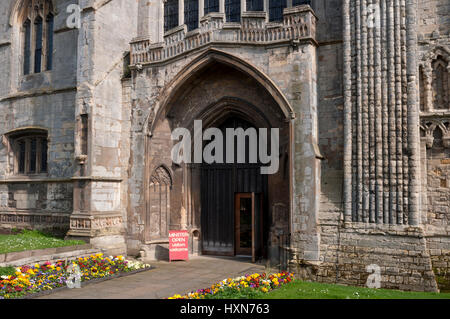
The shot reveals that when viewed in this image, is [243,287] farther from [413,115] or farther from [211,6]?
[211,6]

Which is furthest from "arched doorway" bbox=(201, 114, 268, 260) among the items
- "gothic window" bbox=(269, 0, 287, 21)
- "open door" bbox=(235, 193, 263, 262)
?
"gothic window" bbox=(269, 0, 287, 21)

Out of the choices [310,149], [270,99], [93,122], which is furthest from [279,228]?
[93,122]

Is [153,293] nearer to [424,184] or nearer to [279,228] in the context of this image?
[279,228]

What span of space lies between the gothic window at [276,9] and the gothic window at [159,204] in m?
5.75

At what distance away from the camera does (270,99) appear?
11.9 m

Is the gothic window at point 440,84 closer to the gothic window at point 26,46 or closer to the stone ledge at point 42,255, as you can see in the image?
the stone ledge at point 42,255

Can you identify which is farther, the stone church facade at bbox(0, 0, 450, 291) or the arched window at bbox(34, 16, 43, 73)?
the arched window at bbox(34, 16, 43, 73)

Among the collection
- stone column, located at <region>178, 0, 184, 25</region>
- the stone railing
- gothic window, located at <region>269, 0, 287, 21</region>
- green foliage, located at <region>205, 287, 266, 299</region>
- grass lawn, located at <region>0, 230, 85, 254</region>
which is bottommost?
green foliage, located at <region>205, 287, 266, 299</region>

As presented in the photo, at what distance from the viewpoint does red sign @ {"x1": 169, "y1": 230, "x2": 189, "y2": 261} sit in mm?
12352

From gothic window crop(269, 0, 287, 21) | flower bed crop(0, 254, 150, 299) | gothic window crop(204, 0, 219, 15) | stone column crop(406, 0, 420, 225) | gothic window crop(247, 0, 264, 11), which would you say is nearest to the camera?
flower bed crop(0, 254, 150, 299)

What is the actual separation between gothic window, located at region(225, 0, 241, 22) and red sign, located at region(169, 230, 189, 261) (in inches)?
267

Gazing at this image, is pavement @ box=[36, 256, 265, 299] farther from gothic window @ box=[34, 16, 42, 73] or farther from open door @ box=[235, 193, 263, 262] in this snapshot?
gothic window @ box=[34, 16, 42, 73]

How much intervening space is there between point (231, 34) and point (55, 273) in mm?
7630

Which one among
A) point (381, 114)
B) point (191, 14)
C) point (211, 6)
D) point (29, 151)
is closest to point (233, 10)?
point (211, 6)
